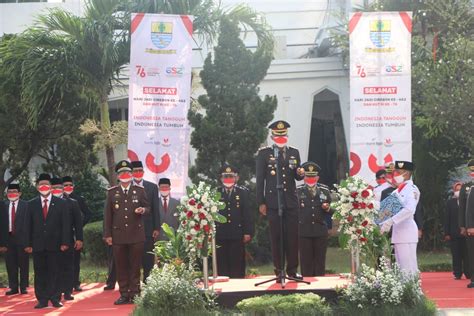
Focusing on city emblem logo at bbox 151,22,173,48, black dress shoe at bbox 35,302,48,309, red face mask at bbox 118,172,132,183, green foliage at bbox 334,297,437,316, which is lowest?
black dress shoe at bbox 35,302,48,309

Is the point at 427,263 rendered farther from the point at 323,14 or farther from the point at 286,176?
the point at 323,14

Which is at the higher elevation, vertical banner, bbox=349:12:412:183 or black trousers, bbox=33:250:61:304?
vertical banner, bbox=349:12:412:183

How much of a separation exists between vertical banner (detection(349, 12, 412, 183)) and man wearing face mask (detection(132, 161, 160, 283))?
12.3ft

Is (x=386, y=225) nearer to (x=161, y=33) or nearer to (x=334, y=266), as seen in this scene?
(x=161, y=33)

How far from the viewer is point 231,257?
1210 cm

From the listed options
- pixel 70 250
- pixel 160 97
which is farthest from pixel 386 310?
pixel 160 97

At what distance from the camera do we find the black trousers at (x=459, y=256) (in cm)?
1303

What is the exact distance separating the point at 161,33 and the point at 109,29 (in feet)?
8.97

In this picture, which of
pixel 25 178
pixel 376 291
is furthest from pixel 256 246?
pixel 25 178

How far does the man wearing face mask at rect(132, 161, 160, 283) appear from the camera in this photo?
1066 cm

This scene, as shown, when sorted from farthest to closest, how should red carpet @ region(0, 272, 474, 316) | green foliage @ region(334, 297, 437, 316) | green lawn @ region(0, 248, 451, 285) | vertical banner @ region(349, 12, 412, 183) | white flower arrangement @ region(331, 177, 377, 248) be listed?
green lawn @ region(0, 248, 451, 285), vertical banner @ region(349, 12, 412, 183), red carpet @ region(0, 272, 474, 316), white flower arrangement @ region(331, 177, 377, 248), green foliage @ region(334, 297, 437, 316)

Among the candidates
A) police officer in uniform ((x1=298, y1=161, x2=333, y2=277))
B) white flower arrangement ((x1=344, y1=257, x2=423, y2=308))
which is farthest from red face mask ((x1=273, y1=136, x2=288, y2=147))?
police officer in uniform ((x1=298, y1=161, x2=333, y2=277))

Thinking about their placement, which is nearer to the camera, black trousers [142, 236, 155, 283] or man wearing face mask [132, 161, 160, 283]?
man wearing face mask [132, 161, 160, 283]

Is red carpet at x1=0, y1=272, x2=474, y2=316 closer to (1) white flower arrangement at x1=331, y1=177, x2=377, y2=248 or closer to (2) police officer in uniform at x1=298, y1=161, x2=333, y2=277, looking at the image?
(1) white flower arrangement at x1=331, y1=177, x2=377, y2=248
